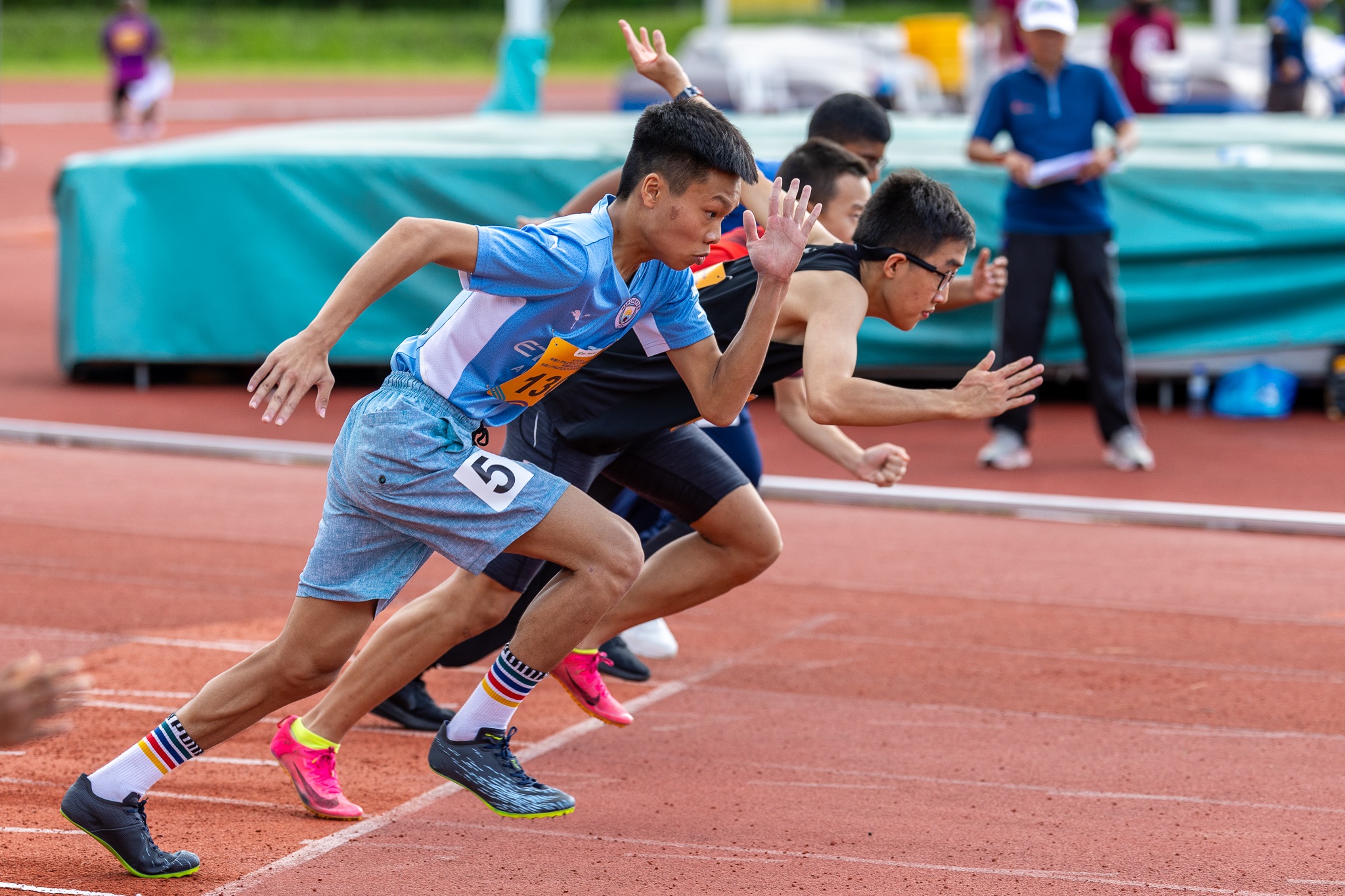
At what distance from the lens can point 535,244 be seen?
3664 mm

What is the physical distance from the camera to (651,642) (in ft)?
18.9

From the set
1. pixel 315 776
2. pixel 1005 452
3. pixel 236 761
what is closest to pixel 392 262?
pixel 315 776

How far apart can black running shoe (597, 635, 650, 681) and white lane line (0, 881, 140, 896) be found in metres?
2.12

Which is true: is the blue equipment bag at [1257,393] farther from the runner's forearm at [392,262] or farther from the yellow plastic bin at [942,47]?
the yellow plastic bin at [942,47]

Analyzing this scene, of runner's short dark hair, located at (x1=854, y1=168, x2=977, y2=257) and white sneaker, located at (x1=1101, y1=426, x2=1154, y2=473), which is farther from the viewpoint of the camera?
white sneaker, located at (x1=1101, y1=426, x2=1154, y2=473)

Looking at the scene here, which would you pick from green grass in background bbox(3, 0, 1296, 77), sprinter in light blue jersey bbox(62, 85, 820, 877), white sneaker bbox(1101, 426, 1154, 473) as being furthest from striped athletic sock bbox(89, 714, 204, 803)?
green grass in background bbox(3, 0, 1296, 77)

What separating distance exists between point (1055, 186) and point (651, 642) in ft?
13.2

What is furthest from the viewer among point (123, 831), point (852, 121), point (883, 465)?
point (852, 121)

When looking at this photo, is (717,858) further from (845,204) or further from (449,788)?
(845,204)

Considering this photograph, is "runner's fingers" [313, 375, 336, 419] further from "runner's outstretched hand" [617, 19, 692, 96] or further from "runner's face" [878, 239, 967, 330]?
"runner's outstretched hand" [617, 19, 692, 96]

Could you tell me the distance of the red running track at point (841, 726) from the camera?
12.8 ft

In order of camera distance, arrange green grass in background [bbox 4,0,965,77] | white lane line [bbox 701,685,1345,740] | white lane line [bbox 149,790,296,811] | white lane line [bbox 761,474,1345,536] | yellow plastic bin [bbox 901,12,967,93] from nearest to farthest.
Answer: white lane line [bbox 149,790,296,811], white lane line [bbox 701,685,1345,740], white lane line [bbox 761,474,1345,536], yellow plastic bin [bbox 901,12,967,93], green grass in background [bbox 4,0,965,77]

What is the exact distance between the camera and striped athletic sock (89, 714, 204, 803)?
3686mm

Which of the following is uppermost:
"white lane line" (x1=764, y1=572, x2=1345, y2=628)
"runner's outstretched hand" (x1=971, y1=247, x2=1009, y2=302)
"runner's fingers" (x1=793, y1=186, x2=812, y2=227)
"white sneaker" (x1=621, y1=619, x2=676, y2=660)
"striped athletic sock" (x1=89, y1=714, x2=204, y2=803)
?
"runner's fingers" (x1=793, y1=186, x2=812, y2=227)
